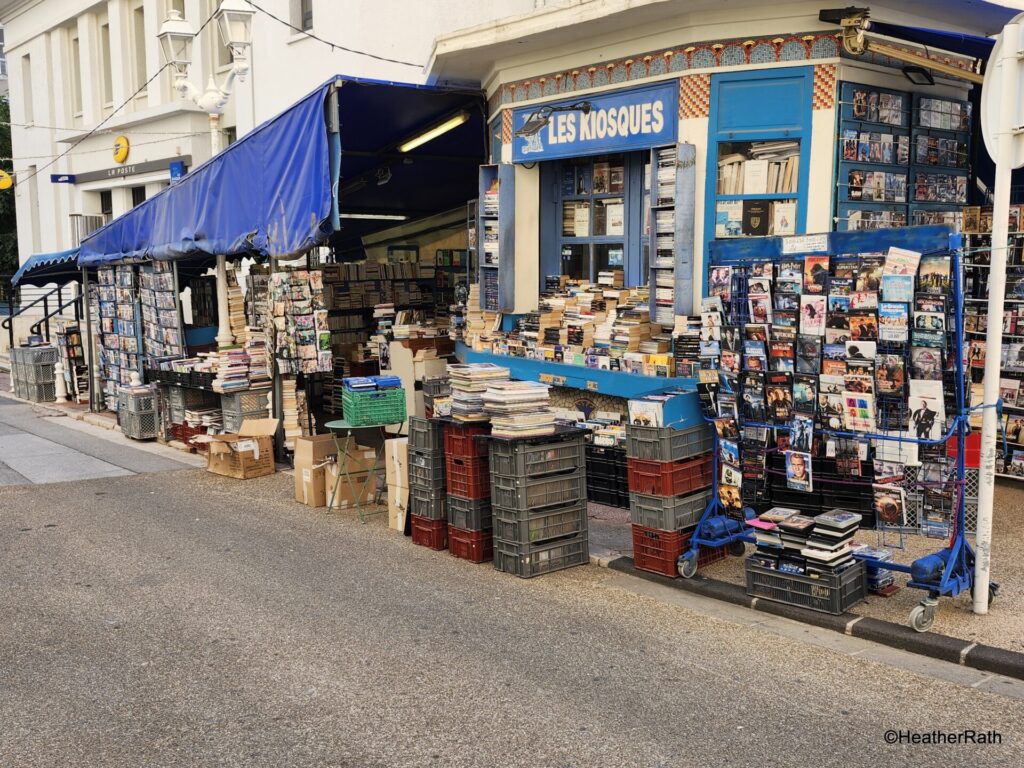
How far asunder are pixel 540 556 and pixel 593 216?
189 inches

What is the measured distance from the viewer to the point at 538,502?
7797 millimetres

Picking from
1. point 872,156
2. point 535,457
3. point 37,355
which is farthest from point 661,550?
point 37,355

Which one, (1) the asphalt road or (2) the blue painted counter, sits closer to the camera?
(1) the asphalt road

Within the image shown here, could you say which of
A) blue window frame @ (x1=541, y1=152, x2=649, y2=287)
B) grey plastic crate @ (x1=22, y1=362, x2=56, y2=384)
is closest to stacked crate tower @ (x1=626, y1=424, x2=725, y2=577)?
blue window frame @ (x1=541, y1=152, x2=649, y2=287)

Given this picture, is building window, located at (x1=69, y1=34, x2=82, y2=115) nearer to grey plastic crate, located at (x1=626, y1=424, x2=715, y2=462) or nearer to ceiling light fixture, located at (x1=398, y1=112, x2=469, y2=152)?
ceiling light fixture, located at (x1=398, y1=112, x2=469, y2=152)

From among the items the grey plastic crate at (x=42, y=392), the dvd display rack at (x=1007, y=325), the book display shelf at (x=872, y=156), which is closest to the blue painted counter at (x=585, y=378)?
the book display shelf at (x=872, y=156)

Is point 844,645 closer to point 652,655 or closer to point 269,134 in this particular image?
point 652,655

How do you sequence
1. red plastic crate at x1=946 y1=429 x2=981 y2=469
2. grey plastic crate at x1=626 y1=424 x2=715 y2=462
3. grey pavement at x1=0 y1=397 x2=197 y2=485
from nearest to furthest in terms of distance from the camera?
red plastic crate at x1=946 y1=429 x2=981 y2=469 < grey plastic crate at x1=626 y1=424 x2=715 y2=462 < grey pavement at x1=0 y1=397 x2=197 y2=485

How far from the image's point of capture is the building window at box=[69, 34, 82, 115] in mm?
30125

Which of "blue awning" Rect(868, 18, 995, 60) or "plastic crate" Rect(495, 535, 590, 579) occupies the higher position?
"blue awning" Rect(868, 18, 995, 60)

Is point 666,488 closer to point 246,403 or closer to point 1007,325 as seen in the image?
point 1007,325

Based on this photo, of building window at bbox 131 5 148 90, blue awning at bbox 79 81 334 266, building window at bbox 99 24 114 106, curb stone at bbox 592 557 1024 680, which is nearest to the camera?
curb stone at bbox 592 557 1024 680

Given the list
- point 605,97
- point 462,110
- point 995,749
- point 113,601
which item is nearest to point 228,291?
point 462,110

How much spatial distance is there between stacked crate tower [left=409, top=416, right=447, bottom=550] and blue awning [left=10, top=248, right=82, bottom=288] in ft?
40.0
